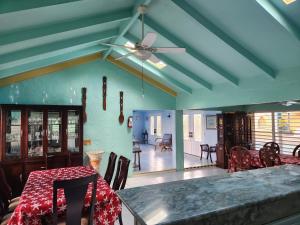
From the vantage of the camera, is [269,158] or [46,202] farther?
[269,158]

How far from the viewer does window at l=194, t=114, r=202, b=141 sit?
30.2ft

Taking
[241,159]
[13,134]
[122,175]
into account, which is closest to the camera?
[122,175]

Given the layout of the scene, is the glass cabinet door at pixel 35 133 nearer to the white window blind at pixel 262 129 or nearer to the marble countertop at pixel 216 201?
the marble countertop at pixel 216 201

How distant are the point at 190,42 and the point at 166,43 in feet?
1.82

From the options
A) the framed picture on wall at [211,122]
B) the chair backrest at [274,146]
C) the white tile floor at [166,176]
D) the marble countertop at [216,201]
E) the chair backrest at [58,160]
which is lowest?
the white tile floor at [166,176]

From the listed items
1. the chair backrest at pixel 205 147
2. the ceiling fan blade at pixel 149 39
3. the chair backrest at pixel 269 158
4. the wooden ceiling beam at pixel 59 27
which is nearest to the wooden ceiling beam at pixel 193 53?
the wooden ceiling beam at pixel 59 27

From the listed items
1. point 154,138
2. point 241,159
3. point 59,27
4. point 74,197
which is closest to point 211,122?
point 241,159

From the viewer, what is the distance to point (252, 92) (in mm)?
4262

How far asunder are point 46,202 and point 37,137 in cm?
293

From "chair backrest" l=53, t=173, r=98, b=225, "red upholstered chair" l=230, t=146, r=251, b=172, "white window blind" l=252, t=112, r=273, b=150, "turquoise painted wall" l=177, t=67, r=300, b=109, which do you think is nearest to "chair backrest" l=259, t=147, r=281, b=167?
"red upholstered chair" l=230, t=146, r=251, b=172

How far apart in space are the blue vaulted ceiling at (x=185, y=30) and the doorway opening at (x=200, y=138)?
3.93 m

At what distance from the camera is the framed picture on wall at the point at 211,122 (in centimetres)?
831

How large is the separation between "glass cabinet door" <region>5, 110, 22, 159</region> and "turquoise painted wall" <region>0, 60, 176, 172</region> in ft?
1.80

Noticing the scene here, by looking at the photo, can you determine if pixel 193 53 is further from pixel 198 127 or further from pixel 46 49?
pixel 198 127
